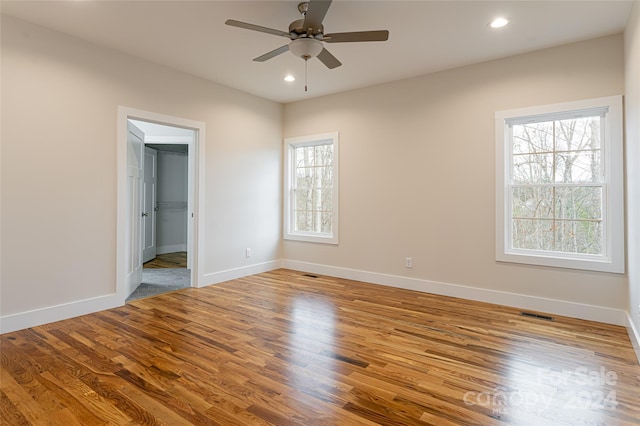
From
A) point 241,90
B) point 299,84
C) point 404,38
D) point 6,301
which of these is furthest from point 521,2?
point 6,301

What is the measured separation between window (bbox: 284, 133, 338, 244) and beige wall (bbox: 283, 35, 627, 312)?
0.16 metres

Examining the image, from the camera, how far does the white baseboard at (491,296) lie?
10.6ft

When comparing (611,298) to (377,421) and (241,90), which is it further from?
(241,90)

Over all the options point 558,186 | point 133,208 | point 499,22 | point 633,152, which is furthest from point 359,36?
point 133,208

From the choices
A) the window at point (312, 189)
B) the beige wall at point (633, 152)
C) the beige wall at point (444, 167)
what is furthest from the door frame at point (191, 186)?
the beige wall at point (633, 152)

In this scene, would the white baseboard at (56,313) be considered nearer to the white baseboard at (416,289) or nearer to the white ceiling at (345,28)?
the white baseboard at (416,289)

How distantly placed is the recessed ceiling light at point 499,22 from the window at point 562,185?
100cm

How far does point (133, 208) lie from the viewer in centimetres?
425

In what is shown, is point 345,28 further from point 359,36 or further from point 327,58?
point 359,36

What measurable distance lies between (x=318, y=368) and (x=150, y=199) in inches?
244

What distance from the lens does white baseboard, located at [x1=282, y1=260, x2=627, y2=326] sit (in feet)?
10.6

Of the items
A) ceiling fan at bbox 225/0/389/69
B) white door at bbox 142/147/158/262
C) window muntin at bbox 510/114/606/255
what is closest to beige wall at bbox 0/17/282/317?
ceiling fan at bbox 225/0/389/69

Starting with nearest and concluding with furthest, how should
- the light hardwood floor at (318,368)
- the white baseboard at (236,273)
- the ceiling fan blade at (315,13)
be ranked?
the light hardwood floor at (318,368) < the ceiling fan blade at (315,13) < the white baseboard at (236,273)

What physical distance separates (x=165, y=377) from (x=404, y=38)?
3498 mm
